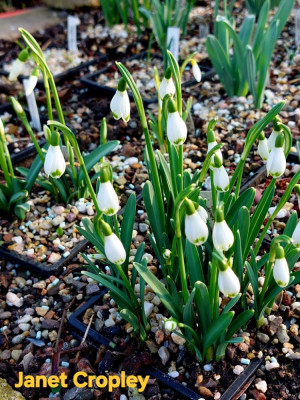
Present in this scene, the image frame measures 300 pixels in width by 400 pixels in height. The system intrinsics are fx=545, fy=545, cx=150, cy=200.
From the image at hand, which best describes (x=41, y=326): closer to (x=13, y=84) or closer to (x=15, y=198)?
(x=15, y=198)

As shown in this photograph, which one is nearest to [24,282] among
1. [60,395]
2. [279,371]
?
[60,395]

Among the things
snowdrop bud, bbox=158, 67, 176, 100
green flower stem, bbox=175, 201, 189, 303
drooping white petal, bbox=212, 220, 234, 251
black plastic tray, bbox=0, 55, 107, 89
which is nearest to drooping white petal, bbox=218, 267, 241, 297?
drooping white petal, bbox=212, 220, 234, 251

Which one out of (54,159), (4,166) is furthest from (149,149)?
(4,166)

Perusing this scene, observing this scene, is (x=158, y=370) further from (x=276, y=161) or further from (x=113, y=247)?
(x=276, y=161)

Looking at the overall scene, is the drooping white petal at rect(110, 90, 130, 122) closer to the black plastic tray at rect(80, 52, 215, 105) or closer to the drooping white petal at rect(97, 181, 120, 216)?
the drooping white petal at rect(97, 181, 120, 216)

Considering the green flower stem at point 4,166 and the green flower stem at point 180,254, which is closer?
the green flower stem at point 180,254

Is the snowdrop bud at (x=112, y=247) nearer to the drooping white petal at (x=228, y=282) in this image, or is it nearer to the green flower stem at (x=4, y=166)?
the drooping white petal at (x=228, y=282)

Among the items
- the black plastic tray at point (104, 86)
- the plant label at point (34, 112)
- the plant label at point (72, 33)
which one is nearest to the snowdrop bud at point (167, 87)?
the plant label at point (34, 112)
